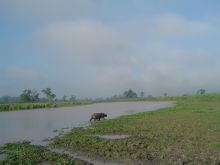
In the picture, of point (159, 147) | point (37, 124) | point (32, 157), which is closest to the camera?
point (32, 157)

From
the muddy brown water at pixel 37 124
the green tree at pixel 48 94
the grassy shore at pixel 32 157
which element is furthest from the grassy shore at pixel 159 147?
the green tree at pixel 48 94

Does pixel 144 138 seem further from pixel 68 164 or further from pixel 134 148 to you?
pixel 68 164

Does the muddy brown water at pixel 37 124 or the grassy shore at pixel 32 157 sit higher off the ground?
the muddy brown water at pixel 37 124

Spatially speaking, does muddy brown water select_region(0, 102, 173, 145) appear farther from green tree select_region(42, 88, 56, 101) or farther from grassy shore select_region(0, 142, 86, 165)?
green tree select_region(42, 88, 56, 101)

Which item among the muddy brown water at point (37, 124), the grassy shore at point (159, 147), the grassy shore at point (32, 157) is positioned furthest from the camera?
the muddy brown water at point (37, 124)

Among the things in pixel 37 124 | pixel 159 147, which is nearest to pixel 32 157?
pixel 159 147

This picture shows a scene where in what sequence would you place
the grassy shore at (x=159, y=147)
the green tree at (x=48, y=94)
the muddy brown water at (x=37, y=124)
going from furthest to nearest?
the green tree at (x=48, y=94) < the muddy brown water at (x=37, y=124) < the grassy shore at (x=159, y=147)

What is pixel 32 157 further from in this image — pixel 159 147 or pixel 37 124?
pixel 37 124

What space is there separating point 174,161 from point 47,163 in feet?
17.1

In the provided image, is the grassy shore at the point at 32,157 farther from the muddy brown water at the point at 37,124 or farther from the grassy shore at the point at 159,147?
the muddy brown water at the point at 37,124

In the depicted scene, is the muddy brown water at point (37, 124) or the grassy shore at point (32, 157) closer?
the grassy shore at point (32, 157)

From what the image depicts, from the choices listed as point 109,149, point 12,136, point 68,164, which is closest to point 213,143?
point 109,149

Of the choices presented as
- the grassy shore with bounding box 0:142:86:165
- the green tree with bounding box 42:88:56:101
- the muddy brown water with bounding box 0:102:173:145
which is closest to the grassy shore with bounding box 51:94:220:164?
the grassy shore with bounding box 0:142:86:165

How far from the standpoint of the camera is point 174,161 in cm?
1134
